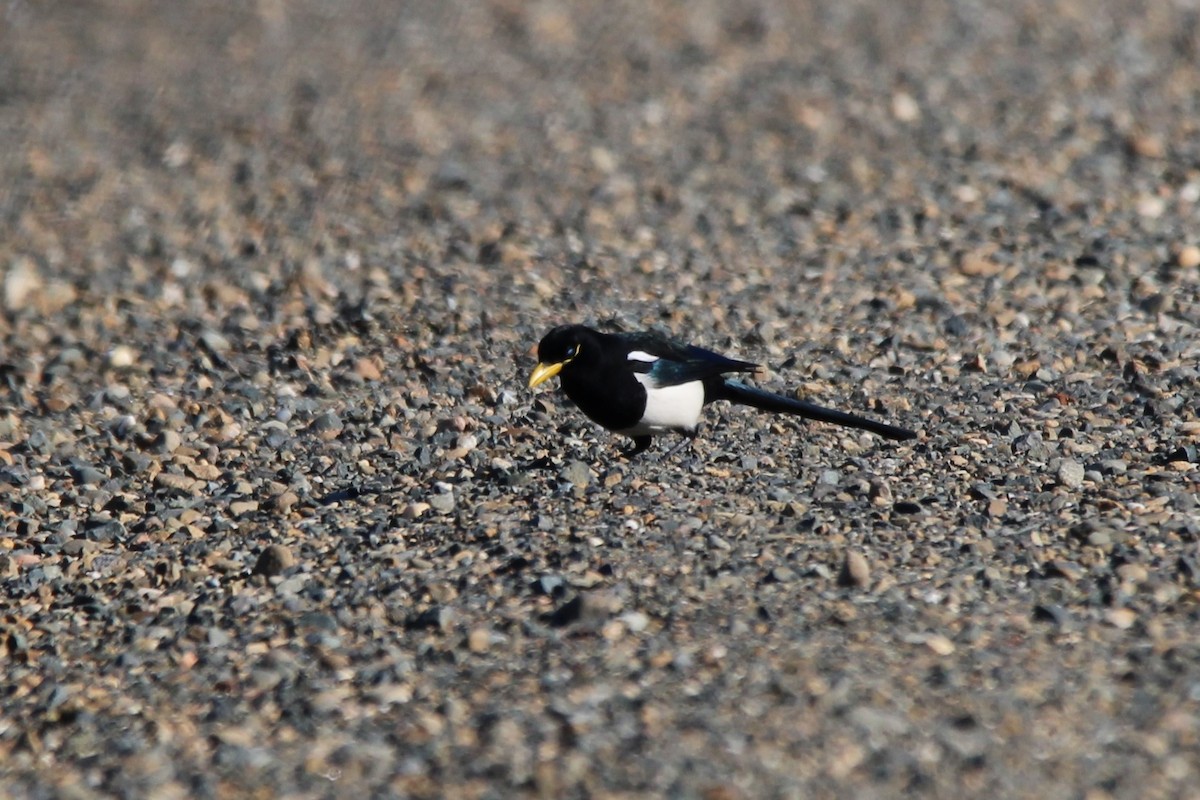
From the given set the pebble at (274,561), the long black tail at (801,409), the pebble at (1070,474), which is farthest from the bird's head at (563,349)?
the pebble at (1070,474)

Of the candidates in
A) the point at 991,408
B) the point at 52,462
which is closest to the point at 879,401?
the point at 991,408

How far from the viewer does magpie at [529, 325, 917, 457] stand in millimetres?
6184

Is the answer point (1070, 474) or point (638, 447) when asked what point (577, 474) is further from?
point (1070, 474)

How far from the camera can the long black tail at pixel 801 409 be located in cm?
641

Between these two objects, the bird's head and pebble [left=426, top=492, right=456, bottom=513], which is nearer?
pebble [left=426, top=492, right=456, bottom=513]

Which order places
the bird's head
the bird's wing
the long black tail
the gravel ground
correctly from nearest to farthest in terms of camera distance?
the gravel ground < the bird's head < the bird's wing < the long black tail

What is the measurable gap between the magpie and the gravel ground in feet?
0.61

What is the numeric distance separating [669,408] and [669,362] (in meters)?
0.19

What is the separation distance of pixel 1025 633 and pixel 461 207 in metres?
5.44

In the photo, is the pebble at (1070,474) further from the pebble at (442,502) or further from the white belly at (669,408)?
the pebble at (442,502)

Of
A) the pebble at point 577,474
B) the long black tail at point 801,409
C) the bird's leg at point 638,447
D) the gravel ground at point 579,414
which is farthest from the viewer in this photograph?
the bird's leg at point 638,447

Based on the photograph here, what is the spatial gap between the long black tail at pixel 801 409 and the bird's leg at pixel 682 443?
206mm

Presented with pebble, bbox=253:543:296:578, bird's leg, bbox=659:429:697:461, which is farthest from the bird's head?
pebble, bbox=253:543:296:578

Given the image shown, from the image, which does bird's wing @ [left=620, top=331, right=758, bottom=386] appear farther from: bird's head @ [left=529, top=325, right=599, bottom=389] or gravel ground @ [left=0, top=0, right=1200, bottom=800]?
gravel ground @ [left=0, top=0, right=1200, bottom=800]
